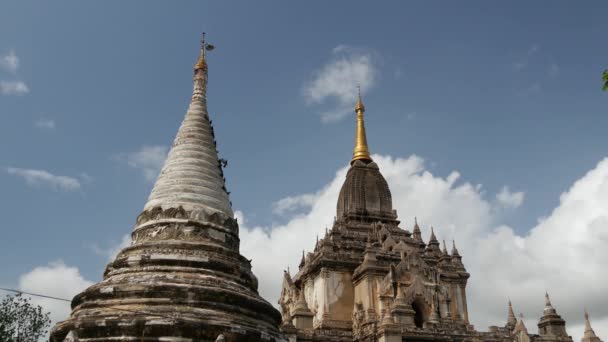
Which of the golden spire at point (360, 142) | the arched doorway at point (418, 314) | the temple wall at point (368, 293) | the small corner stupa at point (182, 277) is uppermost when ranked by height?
the golden spire at point (360, 142)

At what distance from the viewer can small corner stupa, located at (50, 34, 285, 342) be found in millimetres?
12297

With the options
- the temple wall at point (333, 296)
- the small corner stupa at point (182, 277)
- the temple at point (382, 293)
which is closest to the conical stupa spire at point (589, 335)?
the temple at point (382, 293)

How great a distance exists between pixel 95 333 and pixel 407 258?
2348cm

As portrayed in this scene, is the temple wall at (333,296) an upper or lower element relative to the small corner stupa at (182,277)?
upper

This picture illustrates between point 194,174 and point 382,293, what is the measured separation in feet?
61.8

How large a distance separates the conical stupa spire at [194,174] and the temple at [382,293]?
46.1 ft

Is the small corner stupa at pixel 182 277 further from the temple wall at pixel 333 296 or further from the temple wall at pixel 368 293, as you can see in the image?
the temple wall at pixel 333 296

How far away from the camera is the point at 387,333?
2791 cm

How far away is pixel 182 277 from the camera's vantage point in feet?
43.5

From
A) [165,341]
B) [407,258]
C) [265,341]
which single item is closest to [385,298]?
[407,258]

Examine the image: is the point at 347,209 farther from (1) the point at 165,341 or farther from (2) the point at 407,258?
(1) the point at 165,341

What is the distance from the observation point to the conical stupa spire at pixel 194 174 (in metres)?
15.0

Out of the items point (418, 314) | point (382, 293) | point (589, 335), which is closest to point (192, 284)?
point (382, 293)

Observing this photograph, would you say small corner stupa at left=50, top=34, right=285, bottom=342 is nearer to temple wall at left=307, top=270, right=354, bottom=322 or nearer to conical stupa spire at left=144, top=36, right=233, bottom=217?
conical stupa spire at left=144, top=36, right=233, bottom=217
